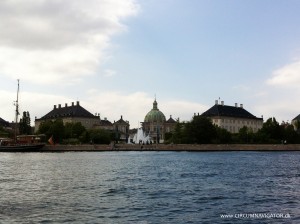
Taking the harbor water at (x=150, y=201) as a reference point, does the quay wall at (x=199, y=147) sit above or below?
above

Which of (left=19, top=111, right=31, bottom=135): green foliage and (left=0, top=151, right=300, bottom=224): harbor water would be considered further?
(left=19, top=111, right=31, bottom=135): green foliage

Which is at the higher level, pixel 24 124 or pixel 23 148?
pixel 24 124

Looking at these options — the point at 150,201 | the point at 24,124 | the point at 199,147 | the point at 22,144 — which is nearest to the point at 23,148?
the point at 22,144

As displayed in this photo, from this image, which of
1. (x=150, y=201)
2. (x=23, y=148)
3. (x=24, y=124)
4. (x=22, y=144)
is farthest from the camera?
(x=24, y=124)

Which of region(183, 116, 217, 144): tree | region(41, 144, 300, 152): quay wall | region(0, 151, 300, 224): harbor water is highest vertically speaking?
region(183, 116, 217, 144): tree

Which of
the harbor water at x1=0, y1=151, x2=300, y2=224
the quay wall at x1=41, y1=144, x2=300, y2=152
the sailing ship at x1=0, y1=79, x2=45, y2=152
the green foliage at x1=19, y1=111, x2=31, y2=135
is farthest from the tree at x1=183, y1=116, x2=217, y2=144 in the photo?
the harbor water at x1=0, y1=151, x2=300, y2=224

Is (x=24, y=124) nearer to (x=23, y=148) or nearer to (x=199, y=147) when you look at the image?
(x=23, y=148)

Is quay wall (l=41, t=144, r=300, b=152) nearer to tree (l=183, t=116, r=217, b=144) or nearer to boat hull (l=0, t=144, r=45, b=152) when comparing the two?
boat hull (l=0, t=144, r=45, b=152)

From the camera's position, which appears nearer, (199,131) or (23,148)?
(23,148)

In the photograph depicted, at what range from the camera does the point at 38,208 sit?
2639 cm

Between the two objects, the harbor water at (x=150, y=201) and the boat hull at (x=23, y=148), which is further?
the boat hull at (x=23, y=148)

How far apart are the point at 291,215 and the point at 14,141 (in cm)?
13465

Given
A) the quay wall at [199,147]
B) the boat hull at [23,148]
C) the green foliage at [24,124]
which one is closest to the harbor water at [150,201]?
the boat hull at [23,148]

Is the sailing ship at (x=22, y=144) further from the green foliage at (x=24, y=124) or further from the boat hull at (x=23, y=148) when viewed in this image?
the green foliage at (x=24, y=124)
